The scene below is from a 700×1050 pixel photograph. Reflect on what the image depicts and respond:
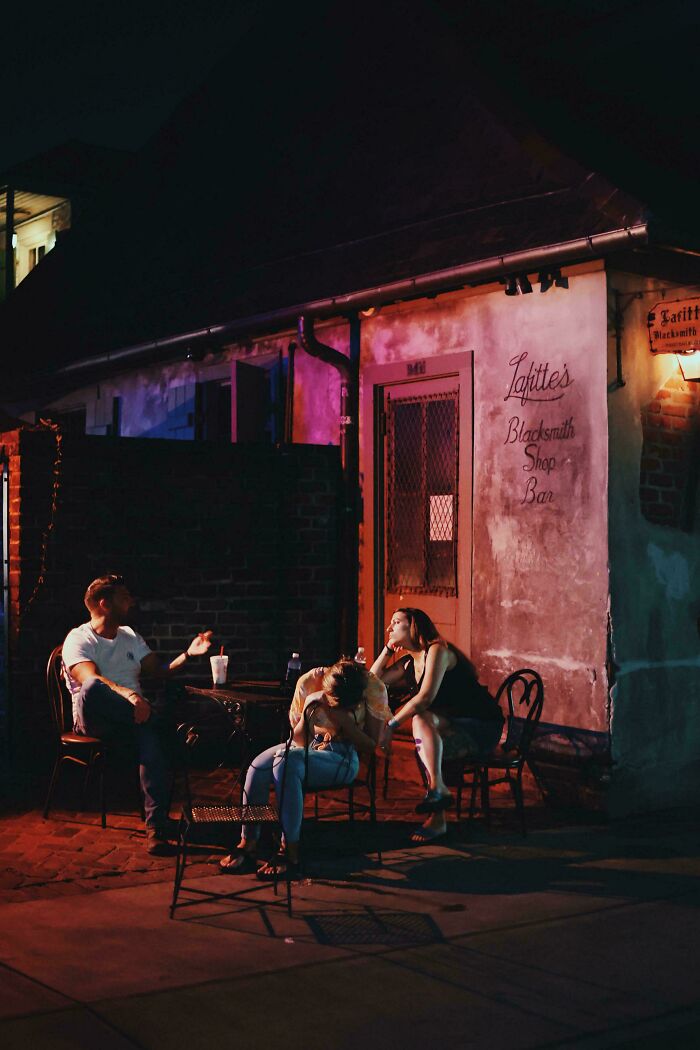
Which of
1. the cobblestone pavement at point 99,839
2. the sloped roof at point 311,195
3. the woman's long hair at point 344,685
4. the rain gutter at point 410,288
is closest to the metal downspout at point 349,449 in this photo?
the rain gutter at point 410,288

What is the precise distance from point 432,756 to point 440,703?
1.21 ft

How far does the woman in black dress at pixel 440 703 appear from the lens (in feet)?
26.1

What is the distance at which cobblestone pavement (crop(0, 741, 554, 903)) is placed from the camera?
6844 millimetres

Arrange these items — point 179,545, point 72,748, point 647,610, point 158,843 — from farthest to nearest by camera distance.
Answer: point 179,545
point 647,610
point 72,748
point 158,843

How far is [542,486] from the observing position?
9.08 meters

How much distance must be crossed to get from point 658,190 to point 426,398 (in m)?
2.37

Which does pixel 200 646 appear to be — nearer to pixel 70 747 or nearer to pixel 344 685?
pixel 70 747

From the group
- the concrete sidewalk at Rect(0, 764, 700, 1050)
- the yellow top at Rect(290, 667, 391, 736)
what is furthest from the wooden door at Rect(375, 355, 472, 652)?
the concrete sidewalk at Rect(0, 764, 700, 1050)

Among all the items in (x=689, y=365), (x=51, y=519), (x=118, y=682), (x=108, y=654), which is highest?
(x=689, y=365)

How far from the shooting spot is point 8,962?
17.7 feet

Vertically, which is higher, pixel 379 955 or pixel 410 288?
pixel 410 288

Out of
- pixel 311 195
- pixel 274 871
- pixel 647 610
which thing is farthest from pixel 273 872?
pixel 311 195

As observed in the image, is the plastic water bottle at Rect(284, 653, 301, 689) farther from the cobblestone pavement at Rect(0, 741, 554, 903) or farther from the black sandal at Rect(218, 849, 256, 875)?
the black sandal at Rect(218, 849, 256, 875)

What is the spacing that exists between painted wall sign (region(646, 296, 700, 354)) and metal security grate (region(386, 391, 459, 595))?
66.2 inches
